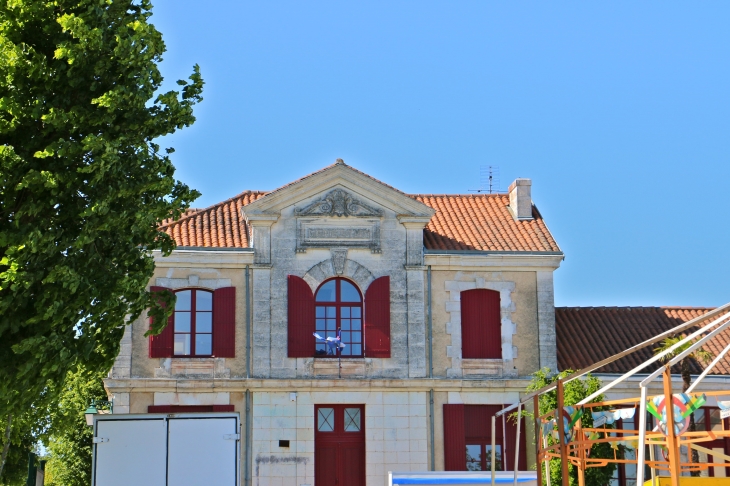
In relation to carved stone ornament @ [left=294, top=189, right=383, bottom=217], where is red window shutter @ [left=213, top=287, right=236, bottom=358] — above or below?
below

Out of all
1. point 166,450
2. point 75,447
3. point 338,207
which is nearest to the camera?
point 166,450

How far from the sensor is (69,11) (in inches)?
644

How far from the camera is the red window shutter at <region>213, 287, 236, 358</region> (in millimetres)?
27953

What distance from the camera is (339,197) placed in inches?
1136

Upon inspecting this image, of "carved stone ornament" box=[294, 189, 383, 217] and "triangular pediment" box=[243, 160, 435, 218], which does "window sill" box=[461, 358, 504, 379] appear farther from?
"carved stone ornament" box=[294, 189, 383, 217]

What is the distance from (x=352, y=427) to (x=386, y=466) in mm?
1323

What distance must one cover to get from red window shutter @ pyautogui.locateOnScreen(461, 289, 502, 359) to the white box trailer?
11.5 metres

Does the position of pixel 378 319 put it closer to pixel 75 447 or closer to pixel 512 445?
pixel 512 445

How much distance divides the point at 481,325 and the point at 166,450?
12.5m

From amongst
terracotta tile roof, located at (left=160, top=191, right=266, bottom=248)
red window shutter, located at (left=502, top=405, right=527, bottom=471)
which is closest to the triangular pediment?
terracotta tile roof, located at (left=160, top=191, right=266, bottom=248)

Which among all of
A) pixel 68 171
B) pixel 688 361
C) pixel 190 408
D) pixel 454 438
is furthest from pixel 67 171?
pixel 688 361

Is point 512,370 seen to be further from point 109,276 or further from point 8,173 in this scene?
point 8,173

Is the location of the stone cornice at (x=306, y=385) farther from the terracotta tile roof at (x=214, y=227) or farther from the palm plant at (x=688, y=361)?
the palm plant at (x=688, y=361)

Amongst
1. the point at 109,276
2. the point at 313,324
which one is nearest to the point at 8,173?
the point at 109,276
